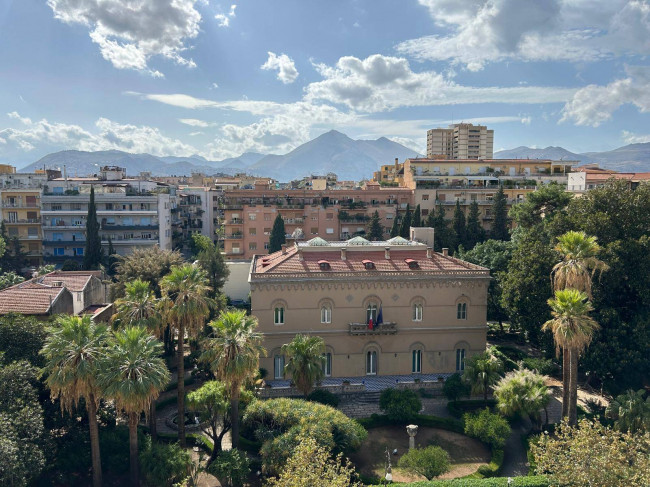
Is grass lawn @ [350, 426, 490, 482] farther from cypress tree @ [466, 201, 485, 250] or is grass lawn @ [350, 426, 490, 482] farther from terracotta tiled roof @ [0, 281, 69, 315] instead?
cypress tree @ [466, 201, 485, 250]

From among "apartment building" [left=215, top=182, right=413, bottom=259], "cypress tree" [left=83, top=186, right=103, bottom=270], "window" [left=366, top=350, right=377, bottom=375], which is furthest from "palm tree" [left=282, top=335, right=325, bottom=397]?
"apartment building" [left=215, top=182, right=413, bottom=259]

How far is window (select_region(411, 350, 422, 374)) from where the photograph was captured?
4369cm

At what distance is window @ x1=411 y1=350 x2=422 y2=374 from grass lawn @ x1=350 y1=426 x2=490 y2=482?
8.11 m

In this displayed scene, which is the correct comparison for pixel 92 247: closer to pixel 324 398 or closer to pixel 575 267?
pixel 324 398

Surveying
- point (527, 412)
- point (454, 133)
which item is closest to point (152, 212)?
point (527, 412)

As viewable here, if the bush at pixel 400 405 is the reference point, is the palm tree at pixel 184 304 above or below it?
above

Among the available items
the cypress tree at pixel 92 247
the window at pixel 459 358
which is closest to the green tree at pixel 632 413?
the window at pixel 459 358

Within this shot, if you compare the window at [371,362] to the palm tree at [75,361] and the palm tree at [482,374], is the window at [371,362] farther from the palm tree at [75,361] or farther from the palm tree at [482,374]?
the palm tree at [75,361]

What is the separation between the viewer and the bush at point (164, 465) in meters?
26.6

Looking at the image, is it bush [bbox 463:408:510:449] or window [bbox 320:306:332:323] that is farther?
window [bbox 320:306:332:323]

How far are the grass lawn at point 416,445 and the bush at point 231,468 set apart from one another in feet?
24.5

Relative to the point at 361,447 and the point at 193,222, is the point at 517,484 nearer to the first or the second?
the point at 361,447

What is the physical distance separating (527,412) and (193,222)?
84359mm

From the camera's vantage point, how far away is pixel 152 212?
8050 cm
